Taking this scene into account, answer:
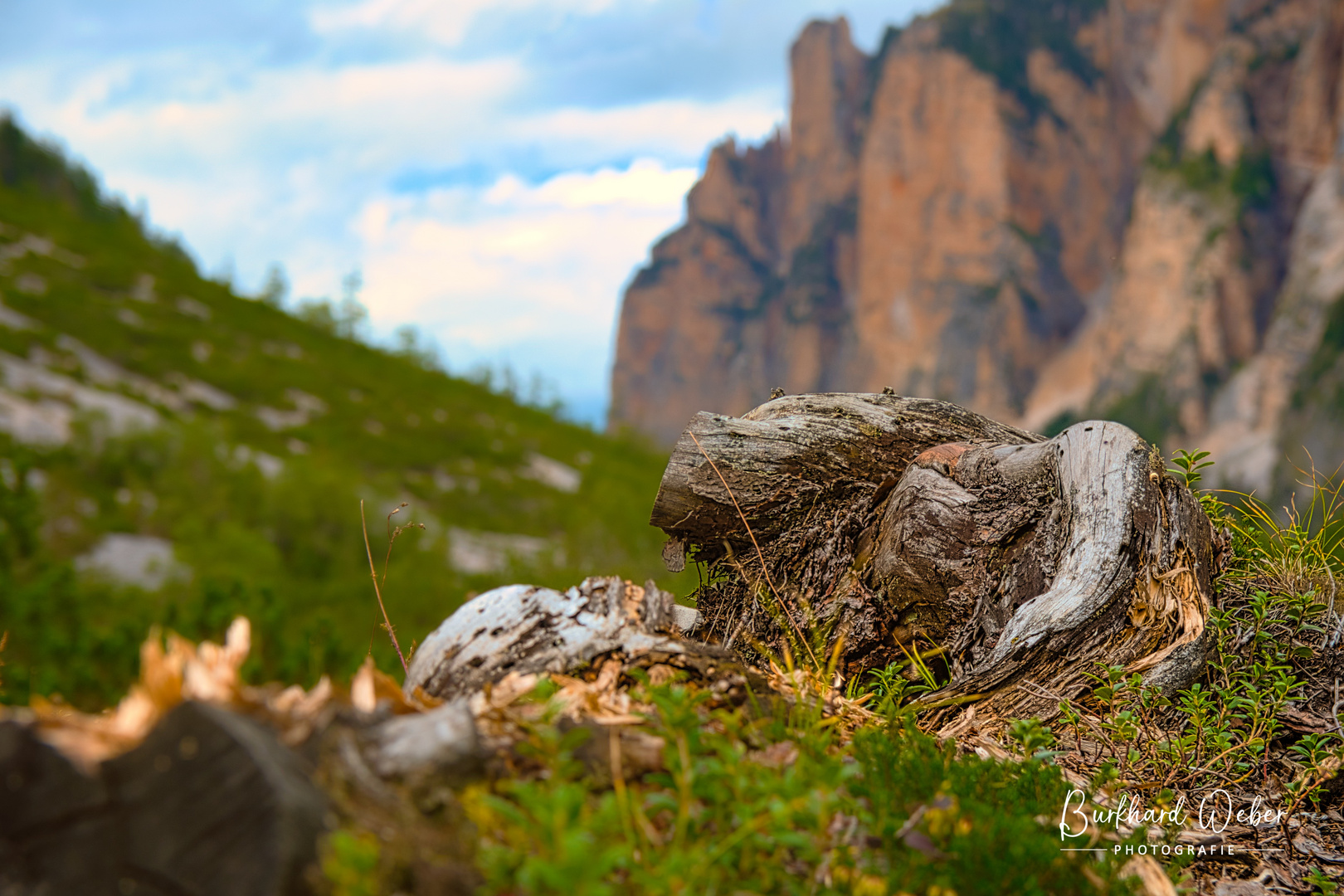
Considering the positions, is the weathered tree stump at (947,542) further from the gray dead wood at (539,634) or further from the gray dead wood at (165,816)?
the gray dead wood at (165,816)

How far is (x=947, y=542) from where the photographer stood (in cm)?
454

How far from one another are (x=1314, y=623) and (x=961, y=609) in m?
1.72

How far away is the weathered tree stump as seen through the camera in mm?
4035

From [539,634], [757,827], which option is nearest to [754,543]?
[539,634]

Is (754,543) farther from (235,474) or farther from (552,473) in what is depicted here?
(552,473)

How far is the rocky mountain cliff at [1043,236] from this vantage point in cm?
8331

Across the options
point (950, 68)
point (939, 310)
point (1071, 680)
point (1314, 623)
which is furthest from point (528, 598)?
point (950, 68)


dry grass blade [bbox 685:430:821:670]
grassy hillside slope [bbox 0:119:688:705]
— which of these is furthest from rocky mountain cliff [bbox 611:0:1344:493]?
dry grass blade [bbox 685:430:821:670]

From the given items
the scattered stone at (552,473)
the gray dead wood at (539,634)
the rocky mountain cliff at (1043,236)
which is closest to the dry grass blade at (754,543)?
the gray dead wood at (539,634)

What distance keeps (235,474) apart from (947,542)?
43285 mm

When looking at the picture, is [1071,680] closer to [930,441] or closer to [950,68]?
[930,441]

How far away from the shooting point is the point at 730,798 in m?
2.42

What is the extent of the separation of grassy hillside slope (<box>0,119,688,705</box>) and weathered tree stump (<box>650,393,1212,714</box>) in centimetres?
452

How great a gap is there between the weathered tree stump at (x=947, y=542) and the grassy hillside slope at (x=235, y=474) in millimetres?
4518
